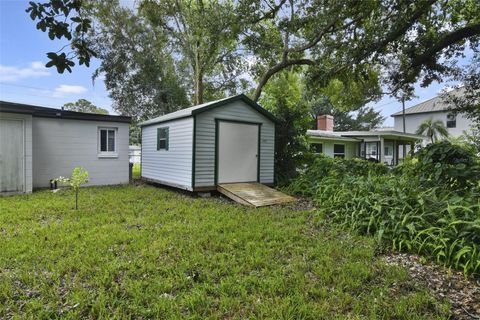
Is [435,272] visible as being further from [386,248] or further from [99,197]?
[99,197]

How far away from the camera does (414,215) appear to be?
4.23m

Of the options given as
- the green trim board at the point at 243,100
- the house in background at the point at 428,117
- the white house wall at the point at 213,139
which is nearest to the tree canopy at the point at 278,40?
the green trim board at the point at 243,100

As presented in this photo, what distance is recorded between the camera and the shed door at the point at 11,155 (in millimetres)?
7422

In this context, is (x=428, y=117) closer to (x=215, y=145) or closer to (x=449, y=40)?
(x=449, y=40)

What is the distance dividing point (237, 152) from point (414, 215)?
16.4 ft

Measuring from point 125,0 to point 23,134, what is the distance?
36.2 ft

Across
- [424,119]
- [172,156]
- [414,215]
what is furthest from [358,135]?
[414,215]

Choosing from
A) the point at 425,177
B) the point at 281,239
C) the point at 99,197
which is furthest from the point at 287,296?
the point at 99,197

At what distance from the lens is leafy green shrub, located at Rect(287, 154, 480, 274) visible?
11.2ft

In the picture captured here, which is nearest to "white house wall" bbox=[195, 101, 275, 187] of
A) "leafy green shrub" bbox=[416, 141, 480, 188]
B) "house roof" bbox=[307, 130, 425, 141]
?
"leafy green shrub" bbox=[416, 141, 480, 188]

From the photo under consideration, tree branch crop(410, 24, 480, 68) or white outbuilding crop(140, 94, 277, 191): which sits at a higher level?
tree branch crop(410, 24, 480, 68)

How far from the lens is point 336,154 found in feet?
56.5

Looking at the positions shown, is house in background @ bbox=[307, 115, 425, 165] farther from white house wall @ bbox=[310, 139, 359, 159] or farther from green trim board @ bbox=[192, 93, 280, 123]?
green trim board @ bbox=[192, 93, 280, 123]

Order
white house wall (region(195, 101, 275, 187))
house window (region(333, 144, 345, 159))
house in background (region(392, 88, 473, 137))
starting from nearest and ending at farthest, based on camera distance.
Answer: white house wall (region(195, 101, 275, 187)), house window (region(333, 144, 345, 159)), house in background (region(392, 88, 473, 137))
